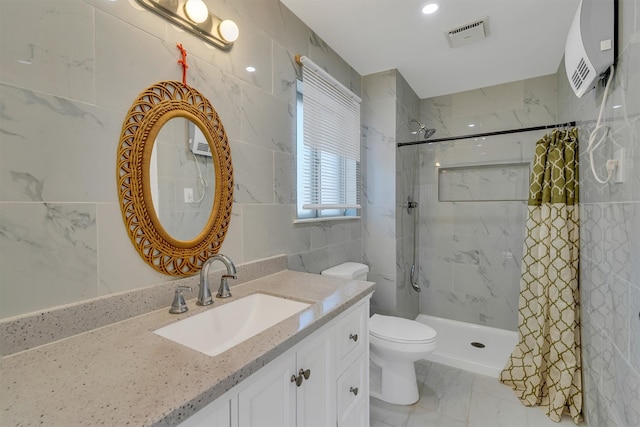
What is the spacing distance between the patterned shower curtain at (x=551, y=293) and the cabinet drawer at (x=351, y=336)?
135cm

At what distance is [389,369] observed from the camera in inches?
76.8

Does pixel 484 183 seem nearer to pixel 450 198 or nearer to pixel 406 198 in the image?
pixel 450 198

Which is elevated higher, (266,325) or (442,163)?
(442,163)

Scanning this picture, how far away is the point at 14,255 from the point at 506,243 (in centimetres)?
334

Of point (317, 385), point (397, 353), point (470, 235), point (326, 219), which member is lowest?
point (397, 353)

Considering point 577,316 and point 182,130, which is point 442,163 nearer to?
point 577,316

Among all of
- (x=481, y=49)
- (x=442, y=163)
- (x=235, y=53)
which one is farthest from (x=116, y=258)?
(x=442, y=163)

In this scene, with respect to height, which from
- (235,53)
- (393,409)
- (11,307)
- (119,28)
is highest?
(235,53)

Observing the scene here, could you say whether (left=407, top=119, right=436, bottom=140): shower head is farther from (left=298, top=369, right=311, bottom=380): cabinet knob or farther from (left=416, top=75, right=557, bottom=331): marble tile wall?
(left=298, top=369, right=311, bottom=380): cabinet knob

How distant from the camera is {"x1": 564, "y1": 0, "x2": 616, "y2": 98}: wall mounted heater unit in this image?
1.17 meters

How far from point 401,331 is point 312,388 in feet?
3.53

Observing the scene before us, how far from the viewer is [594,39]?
121cm

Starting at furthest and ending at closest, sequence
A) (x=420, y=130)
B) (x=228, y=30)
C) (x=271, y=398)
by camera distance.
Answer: (x=420, y=130)
(x=228, y=30)
(x=271, y=398)

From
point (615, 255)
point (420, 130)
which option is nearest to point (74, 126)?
point (615, 255)
